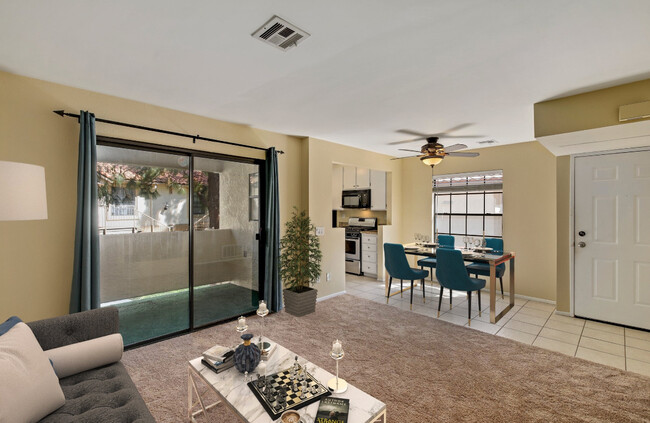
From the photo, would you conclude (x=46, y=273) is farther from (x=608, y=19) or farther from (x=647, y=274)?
(x=647, y=274)

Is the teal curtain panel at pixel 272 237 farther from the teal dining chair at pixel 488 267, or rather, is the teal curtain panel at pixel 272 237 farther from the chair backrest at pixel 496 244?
the chair backrest at pixel 496 244

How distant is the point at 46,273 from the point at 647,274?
6464 millimetres

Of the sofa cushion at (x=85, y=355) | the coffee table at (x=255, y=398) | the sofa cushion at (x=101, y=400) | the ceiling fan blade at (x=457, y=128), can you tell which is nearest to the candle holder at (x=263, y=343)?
the coffee table at (x=255, y=398)

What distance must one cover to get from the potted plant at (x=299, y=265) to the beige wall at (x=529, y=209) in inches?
134

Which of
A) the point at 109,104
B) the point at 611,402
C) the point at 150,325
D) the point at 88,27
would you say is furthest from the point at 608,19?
the point at 150,325

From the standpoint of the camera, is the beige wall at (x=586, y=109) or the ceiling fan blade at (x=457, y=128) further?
the ceiling fan blade at (x=457, y=128)

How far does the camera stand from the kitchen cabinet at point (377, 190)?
653 centimetres

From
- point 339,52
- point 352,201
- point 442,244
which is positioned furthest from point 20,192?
point 352,201

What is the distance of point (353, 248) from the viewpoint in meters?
6.79

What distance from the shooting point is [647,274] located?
3654mm

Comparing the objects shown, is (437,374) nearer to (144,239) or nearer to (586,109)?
(586,109)

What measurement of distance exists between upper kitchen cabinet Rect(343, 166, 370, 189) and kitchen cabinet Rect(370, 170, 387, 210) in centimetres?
13

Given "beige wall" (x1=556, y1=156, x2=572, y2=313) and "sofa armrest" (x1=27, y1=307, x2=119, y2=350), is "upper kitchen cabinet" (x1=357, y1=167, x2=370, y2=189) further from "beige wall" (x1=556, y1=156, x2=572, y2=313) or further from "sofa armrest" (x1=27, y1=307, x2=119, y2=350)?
"sofa armrest" (x1=27, y1=307, x2=119, y2=350)

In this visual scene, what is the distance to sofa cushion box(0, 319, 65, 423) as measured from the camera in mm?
1349
